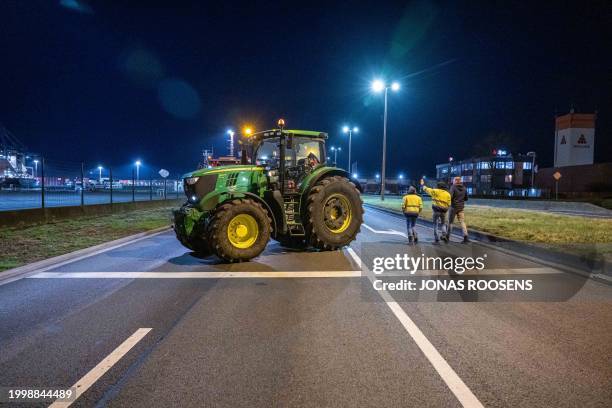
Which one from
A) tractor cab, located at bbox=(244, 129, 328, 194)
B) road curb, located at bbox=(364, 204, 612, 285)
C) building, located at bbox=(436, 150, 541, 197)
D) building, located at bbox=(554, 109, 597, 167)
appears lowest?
road curb, located at bbox=(364, 204, 612, 285)

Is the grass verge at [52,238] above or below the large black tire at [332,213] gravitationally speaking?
below

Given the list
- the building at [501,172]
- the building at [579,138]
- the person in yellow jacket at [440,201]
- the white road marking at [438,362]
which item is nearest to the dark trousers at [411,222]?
the person in yellow jacket at [440,201]

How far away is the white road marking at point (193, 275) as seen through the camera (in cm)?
769

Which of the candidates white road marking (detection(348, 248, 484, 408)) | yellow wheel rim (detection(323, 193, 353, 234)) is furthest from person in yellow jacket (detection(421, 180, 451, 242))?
white road marking (detection(348, 248, 484, 408))

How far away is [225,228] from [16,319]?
406 cm

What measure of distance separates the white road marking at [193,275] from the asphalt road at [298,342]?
0.04m

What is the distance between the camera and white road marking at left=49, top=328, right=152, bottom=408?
344 cm

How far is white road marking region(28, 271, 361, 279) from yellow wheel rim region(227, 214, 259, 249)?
3.93 feet

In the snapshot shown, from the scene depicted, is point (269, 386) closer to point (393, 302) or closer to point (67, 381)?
point (67, 381)

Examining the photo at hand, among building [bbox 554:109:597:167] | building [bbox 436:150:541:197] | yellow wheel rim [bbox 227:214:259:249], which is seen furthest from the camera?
building [bbox 436:150:541:197]

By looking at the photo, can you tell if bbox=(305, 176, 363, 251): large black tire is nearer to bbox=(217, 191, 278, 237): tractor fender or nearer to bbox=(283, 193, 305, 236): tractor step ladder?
bbox=(283, 193, 305, 236): tractor step ladder

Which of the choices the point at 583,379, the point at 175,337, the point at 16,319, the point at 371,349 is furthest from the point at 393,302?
the point at 16,319

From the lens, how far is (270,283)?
726cm

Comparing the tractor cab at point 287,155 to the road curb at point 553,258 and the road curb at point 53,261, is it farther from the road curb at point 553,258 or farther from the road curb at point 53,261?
the road curb at point 553,258
